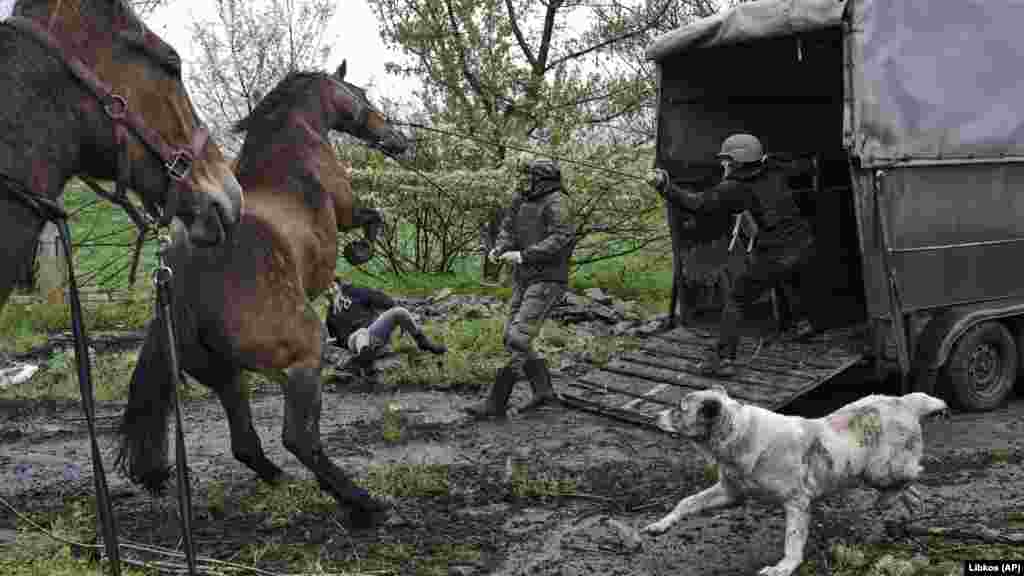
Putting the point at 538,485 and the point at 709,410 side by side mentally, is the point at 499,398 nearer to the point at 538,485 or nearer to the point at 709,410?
the point at 538,485

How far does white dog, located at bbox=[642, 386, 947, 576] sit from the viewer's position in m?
4.13

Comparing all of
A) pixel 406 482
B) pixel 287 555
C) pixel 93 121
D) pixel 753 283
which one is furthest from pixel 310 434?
pixel 753 283

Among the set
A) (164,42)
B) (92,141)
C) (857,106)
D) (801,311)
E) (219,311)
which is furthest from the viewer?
(801,311)

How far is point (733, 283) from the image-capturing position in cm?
716

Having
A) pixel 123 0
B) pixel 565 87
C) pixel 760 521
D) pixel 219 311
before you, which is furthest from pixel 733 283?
pixel 565 87

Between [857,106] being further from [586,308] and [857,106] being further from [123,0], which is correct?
[586,308]

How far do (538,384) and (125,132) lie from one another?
508 cm

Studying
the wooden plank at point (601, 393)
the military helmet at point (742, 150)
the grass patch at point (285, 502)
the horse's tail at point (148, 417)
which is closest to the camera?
the horse's tail at point (148, 417)

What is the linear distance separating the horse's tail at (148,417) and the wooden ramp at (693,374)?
3.20 metres

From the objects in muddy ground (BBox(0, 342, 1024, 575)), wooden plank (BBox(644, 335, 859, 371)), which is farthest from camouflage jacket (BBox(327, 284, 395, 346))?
wooden plank (BBox(644, 335, 859, 371))

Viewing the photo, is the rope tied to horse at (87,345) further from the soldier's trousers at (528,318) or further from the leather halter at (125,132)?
the soldier's trousers at (528,318)

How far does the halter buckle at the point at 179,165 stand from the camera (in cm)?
299

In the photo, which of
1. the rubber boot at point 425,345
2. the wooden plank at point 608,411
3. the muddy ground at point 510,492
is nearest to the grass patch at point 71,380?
the muddy ground at point 510,492

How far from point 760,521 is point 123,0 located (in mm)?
3881
